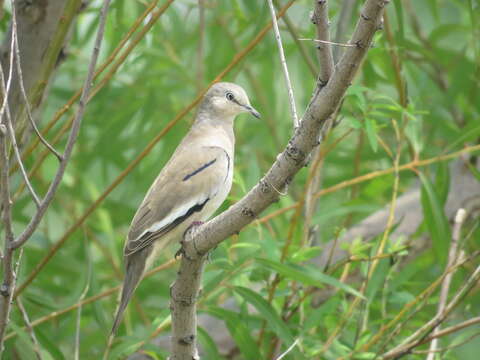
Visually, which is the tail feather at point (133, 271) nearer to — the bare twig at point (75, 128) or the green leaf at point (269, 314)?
the green leaf at point (269, 314)

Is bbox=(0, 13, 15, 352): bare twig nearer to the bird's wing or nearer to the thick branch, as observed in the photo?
the thick branch

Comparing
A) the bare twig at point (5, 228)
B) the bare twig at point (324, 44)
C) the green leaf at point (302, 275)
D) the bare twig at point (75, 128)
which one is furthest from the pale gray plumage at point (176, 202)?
the bare twig at point (324, 44)

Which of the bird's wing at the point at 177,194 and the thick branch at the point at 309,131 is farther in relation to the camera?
the bird's wing at the point at 177,194

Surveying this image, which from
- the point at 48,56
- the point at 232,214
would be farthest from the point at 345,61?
the point at 48,56

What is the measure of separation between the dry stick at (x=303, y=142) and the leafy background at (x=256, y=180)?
0.87 m

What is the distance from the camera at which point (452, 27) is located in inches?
175

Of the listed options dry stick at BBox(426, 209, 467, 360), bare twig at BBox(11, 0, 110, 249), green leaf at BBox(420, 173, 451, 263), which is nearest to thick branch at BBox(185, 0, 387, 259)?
bare twig at BBox(11, 0, 110, 249)

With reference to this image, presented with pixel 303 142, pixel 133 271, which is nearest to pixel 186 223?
pixel 133 271

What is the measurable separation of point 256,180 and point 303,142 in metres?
1.85

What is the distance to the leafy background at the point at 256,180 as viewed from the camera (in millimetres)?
3375

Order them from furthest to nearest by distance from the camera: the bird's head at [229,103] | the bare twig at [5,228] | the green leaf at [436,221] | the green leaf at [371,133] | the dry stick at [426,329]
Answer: the bird's head at [229,103] → the green leaf at [436,221] → the green leaf at [371,133] → the dry stick at [426,329] → the bare twig at [5,228]

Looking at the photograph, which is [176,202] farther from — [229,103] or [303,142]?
[303,142]

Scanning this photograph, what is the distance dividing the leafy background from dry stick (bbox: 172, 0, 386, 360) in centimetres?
87

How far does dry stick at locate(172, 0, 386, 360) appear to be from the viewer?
71.0 inches
